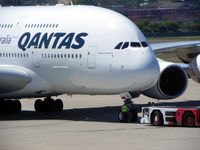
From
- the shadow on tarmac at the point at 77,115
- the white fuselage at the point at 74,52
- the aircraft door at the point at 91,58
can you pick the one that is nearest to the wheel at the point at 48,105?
the shadow on tarmac at the point at 77,115

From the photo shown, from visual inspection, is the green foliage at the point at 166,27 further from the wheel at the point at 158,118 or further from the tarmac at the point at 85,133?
the wheel at the point at 158,118

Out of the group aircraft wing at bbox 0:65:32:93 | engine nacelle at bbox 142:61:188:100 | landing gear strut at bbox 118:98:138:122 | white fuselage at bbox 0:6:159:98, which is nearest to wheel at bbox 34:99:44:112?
white fuselage at bbox 0:6:159:98

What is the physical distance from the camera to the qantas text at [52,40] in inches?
1292

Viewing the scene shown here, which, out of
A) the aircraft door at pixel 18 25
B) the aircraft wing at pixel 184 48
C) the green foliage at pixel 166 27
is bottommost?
the green foliage at pixel 166 27

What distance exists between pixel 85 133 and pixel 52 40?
22.4ft

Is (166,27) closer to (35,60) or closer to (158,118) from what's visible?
(35,60)

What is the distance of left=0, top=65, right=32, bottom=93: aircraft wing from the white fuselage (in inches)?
8.5

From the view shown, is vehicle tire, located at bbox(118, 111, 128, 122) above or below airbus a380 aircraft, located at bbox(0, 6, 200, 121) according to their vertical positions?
below

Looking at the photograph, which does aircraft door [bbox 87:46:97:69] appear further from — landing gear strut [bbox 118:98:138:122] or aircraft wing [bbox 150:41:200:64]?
aircraft wing [bbox 150:41:200:64]

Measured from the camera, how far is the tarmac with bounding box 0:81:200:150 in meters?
24.6

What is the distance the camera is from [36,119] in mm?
34094

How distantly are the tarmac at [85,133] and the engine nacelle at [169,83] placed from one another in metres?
2.26

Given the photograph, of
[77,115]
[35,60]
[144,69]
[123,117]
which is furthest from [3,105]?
[144,69]

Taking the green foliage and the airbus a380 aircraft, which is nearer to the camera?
the airbus a380 aircraft
